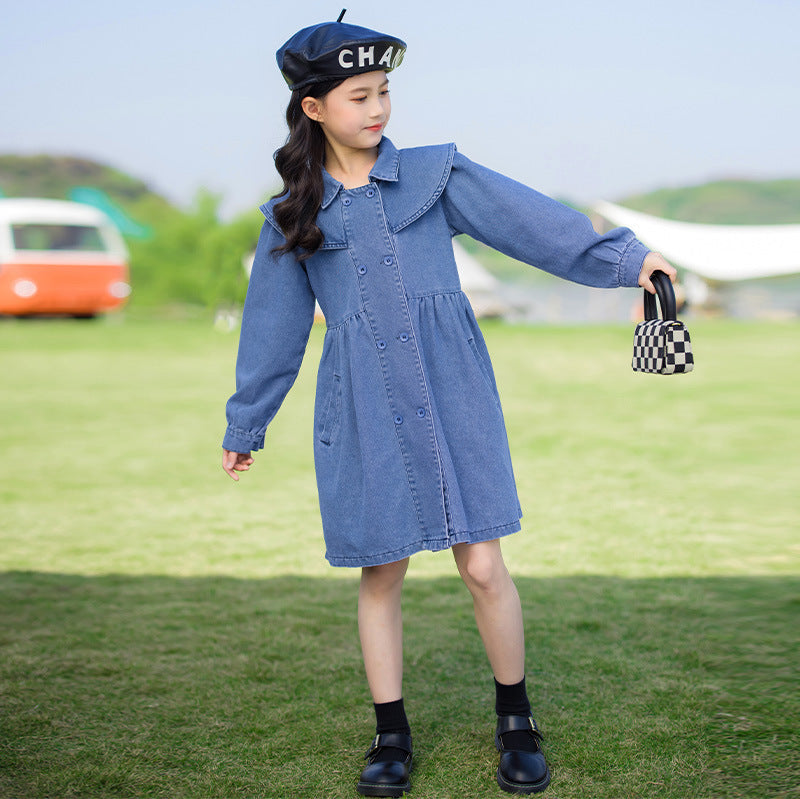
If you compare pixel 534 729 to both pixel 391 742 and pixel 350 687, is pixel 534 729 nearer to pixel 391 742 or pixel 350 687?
pixel 391 742

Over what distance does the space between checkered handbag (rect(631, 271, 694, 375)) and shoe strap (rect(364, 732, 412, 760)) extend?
92 cm

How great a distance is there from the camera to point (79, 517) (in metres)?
4.73

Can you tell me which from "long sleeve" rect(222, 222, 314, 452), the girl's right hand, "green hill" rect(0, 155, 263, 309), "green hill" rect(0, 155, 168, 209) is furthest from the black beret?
"green hill" rect(0, 155, 168, 209)

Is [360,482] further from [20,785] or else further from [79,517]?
[79,517]

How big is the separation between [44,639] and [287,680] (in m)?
0.83

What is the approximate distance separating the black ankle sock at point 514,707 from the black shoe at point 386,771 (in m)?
0.21

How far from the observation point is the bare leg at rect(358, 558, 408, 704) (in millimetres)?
2174

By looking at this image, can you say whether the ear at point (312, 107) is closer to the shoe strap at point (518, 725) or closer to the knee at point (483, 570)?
the knee at point (483, 570)

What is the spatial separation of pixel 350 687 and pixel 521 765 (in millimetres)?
699

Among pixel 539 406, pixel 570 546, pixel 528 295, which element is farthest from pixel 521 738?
pixel 528 295

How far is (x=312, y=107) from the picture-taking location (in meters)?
2.14

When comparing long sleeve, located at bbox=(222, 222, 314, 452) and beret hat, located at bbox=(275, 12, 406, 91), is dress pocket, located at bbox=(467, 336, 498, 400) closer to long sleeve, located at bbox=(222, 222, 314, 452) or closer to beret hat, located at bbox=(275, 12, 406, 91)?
long sleeve, located at bbox=(222, 222, 314, 452)

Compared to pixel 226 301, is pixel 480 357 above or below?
below

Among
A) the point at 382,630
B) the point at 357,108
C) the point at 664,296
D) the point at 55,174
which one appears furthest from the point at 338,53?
the point at 55,174
